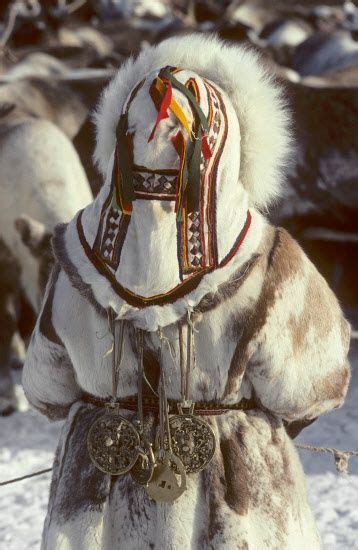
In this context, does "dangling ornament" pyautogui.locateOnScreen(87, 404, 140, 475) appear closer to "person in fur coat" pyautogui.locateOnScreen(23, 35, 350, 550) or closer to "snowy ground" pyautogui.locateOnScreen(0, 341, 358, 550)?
"person in fur coat" pyautogui.locateOnScreen(23, 35, 350, 550)

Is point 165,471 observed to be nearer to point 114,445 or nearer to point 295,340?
point 114,445

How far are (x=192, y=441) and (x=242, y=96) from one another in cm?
63

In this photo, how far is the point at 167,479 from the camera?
62.4 inches

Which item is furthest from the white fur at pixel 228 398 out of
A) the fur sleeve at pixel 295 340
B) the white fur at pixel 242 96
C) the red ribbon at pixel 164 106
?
the red ribbon at pixel 164 106

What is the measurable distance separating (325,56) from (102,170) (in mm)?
7970

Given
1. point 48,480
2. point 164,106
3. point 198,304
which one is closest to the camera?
point 164,106

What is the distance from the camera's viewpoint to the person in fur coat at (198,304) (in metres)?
1.51

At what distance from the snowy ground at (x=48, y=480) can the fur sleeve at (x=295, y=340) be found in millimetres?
1621

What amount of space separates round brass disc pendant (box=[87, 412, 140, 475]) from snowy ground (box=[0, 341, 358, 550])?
5.36ft

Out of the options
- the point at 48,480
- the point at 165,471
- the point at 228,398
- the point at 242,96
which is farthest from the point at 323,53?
the point at 165,471

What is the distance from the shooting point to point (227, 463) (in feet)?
5.37

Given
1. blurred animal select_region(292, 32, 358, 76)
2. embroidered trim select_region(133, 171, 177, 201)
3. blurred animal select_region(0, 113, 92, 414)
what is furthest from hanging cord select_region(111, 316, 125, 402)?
blurred animal select_region(292, 32, 358, 76)

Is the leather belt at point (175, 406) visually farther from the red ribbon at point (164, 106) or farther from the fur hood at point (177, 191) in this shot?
the red ribbon at point (164, 106)

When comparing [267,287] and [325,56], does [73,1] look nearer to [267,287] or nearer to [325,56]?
[325,56]
